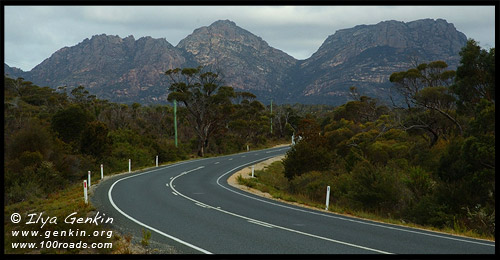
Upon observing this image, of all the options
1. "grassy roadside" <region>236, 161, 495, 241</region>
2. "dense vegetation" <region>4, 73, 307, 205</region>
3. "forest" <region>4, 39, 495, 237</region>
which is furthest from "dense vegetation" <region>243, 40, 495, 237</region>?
"dense vegetation" <region>4, 73, 307, 205</region>

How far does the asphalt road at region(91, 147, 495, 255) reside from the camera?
862 cm

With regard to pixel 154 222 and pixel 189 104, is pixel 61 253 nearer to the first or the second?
pixel 154 222

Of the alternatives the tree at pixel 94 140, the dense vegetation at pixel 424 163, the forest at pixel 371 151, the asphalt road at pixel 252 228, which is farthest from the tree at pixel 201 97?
the asphalt road at pixel 252 228

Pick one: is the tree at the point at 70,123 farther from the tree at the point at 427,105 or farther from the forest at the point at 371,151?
the tree at the point at 427,105

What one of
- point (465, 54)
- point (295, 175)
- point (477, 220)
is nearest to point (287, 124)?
point (295, 175)

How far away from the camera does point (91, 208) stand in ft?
44.3

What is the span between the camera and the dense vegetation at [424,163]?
14.3m

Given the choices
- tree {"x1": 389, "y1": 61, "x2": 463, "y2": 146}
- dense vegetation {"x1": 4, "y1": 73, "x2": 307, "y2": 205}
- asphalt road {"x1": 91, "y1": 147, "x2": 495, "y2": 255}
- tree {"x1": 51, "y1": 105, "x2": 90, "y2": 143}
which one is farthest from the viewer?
tree {"x1": 51, "y1": 105, "x2": 90, "y2": 143}

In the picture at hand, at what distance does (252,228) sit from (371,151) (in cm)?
1846

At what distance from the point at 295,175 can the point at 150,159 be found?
15331 mm

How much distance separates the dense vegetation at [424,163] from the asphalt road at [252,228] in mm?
2964

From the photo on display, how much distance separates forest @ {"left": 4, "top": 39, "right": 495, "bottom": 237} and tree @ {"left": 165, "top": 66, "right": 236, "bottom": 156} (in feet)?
0.49

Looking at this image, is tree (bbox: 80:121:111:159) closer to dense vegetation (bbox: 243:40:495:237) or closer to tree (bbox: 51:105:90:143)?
tree (bbox: 51:105:90:143)
